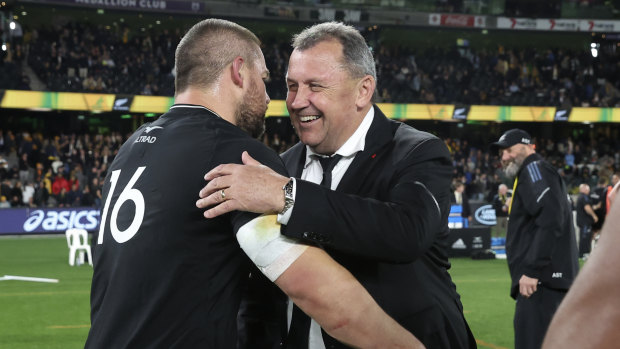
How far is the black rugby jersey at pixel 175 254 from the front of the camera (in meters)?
2.35

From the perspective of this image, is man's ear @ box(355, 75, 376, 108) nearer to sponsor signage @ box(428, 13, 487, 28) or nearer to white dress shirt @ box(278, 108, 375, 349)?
white dress shirt @ box(278, 108, 375, 349)

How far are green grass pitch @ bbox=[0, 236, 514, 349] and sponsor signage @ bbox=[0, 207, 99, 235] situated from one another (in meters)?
3.73

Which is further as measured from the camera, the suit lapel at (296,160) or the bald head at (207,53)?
the suit lapel at (296,160)

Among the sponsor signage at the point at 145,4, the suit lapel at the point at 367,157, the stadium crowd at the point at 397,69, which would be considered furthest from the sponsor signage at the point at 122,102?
the suit lapel at the point at 367,157

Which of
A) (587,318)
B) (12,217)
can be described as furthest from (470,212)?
(587,318)

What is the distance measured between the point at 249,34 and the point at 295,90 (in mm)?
352

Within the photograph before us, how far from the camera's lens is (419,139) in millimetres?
2824

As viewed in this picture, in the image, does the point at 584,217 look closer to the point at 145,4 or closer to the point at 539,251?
the point at 539,251

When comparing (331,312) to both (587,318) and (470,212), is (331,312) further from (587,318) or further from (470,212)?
(470,212)

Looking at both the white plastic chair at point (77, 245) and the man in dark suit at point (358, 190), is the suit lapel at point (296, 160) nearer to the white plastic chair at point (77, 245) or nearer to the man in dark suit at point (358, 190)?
the man in dark suit at point (358, 190)

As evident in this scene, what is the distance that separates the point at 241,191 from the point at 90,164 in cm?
2837

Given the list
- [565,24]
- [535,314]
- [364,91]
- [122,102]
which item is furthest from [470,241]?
[565,24]

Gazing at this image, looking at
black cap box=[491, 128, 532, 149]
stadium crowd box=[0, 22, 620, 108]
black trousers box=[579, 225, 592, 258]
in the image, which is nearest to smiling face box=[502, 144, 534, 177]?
black cap box=[491, 128, 532, 149]

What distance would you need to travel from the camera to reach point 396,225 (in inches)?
91.2
